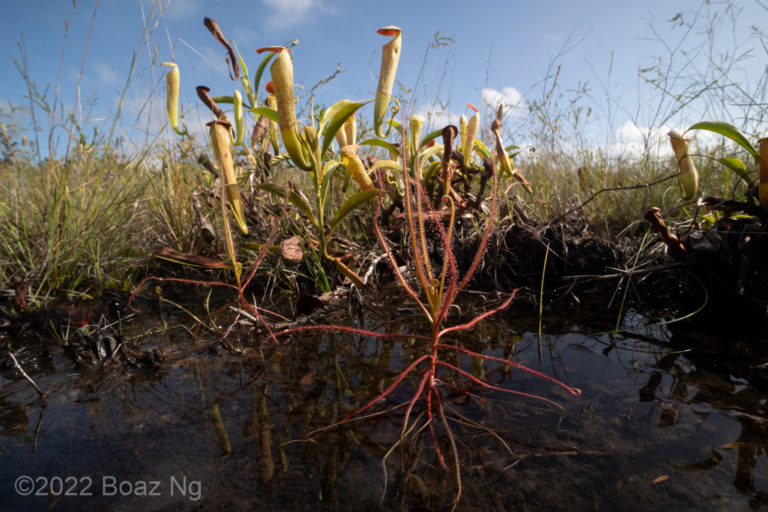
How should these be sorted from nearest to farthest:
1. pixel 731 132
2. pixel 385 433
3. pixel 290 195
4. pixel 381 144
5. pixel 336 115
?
pixel 385 433 < pixel 731 132 < pixel 336 115 < pixel 290 195 < pixel 381 144

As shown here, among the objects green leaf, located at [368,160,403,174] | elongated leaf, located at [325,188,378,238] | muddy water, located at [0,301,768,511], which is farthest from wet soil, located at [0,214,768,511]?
green leaf, located at [368,160,403,174]

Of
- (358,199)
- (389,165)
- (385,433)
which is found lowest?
(385,433)

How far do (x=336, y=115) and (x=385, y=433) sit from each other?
120cm

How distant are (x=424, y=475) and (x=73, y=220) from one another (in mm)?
2043

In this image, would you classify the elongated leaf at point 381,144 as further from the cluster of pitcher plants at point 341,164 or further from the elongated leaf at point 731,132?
the elongated leaf at point 731,132

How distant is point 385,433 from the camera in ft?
2.52

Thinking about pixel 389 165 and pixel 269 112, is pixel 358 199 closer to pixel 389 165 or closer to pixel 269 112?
pixel 389 165

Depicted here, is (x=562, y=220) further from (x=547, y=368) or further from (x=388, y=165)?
(x=547, y=368)

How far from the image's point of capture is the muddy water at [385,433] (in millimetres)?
622

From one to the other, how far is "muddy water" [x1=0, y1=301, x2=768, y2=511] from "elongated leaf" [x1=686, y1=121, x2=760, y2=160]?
2.13 ft

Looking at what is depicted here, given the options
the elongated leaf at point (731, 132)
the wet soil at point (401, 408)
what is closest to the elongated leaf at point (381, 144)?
the wet soil at point (401, 408)

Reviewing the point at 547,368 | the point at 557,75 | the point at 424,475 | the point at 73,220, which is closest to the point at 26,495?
the point at 424,475

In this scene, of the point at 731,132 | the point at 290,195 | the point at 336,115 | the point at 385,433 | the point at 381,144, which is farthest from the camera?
the point at 381,144

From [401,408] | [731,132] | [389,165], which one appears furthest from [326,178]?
[731,132]
